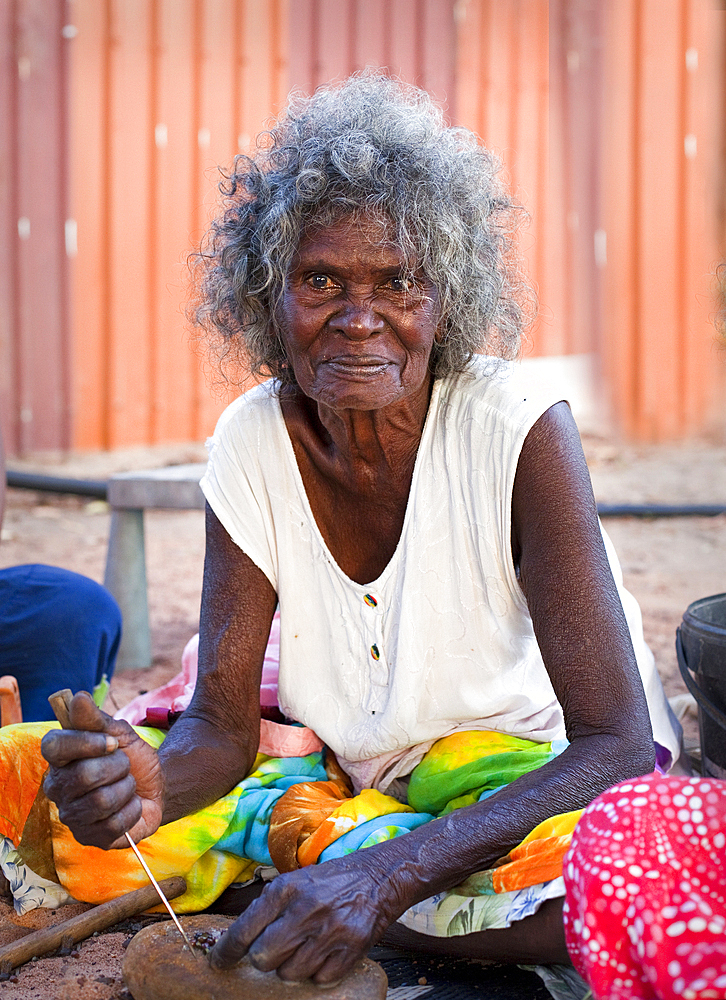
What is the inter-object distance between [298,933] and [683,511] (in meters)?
5.56

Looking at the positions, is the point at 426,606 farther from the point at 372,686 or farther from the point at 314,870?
the point at 314,870

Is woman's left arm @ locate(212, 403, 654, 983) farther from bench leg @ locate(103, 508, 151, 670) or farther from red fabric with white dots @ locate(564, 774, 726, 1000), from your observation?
bench leg @ locate(103, 508, 151, 670)

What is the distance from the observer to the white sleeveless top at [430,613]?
218 cm

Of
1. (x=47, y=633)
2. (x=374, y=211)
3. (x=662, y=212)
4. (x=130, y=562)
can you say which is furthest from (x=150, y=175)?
(x=374, y=211)

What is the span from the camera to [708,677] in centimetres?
257

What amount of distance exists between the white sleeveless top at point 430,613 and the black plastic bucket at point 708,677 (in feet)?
0.81

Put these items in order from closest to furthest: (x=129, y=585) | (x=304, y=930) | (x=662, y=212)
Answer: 1. (x=304, y=930)
2. (x=129, y=585)
3. (x=662, y=212)

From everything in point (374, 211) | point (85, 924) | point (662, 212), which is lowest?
point (85, 924)

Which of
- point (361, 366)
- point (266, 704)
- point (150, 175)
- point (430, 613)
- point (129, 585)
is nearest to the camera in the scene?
point (361, 366)

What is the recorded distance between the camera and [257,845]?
220 cm

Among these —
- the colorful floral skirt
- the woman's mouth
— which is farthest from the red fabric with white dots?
the woman's mouth

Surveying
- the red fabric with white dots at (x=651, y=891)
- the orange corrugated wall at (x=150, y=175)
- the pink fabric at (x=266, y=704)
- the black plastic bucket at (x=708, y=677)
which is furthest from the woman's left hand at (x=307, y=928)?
the orange corrugated wall at (x=150, y=175)

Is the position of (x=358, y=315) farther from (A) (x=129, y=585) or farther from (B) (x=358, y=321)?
(A) (x=129, y=585)

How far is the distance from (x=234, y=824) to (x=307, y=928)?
67 cm
